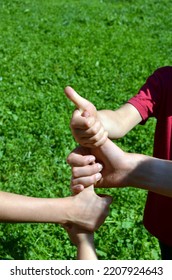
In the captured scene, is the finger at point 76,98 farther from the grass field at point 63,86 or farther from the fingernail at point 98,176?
the grass field at point 63,86

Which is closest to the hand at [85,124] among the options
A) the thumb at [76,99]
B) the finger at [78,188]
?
the thumb at [76,99]

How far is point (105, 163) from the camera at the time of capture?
2891 mm

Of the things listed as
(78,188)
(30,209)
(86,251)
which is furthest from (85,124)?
(86,251)

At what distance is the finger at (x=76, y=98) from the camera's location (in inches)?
106

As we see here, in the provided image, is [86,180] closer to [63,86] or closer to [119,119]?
[119,119]

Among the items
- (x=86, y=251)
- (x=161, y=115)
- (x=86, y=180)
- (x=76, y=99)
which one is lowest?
(x=86, y=251)

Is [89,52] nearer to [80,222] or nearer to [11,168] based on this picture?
[11,168]

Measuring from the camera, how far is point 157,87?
3.07 m

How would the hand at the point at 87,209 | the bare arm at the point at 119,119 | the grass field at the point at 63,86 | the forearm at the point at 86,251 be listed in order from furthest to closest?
the grass field at the point at 63,86
the bare arm at the point at 119,119
the hand at the point at 87,209
the forearm at the point at 86,251

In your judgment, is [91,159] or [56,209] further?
[91,159]

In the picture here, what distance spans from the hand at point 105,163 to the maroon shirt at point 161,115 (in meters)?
0.31

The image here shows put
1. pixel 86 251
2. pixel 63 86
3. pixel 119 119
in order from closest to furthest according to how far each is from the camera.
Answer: pixel 86 251 → pixel 119 119 → pixel 63 86
